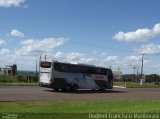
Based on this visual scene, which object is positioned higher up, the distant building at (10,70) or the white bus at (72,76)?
the distant building at (10,70)

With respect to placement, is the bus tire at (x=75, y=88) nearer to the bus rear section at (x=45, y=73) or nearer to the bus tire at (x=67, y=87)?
the bus tire at (x=67, y=87)

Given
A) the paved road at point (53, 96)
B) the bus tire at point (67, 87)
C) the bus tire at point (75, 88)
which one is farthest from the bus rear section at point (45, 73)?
the bus tire at point (75, 88)

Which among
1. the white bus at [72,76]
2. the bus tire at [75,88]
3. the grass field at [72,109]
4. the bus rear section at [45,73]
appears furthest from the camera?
the bus tire at [75,88]

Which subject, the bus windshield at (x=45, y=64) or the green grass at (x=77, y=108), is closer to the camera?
the green grass at (x=77, y=108)

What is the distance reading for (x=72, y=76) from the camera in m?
42.7

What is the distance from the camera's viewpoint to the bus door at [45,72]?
40.8 meters

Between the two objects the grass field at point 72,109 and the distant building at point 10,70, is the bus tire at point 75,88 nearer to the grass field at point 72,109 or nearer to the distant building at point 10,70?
the grass field at point 72,109

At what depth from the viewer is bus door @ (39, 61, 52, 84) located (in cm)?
4078

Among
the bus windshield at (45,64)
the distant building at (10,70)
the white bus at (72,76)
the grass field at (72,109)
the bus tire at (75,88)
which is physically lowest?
the grass field at (72,109)

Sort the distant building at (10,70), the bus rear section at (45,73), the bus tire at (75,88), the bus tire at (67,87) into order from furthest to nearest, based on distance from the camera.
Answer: the distant building at (10,70)
the bus tire at (75,88)
the bus tire at (67,87)
the bus rear section at (45,73)

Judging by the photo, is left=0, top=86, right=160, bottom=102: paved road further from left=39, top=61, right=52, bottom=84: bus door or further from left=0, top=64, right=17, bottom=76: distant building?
left=0, top=64, right=17, bottom=76: distant building

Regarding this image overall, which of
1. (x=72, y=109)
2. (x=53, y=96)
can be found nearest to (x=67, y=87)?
(x=53, y=96)

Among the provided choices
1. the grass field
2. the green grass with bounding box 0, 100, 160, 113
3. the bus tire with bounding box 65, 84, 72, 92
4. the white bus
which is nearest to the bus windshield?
the white bus

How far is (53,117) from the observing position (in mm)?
14773
